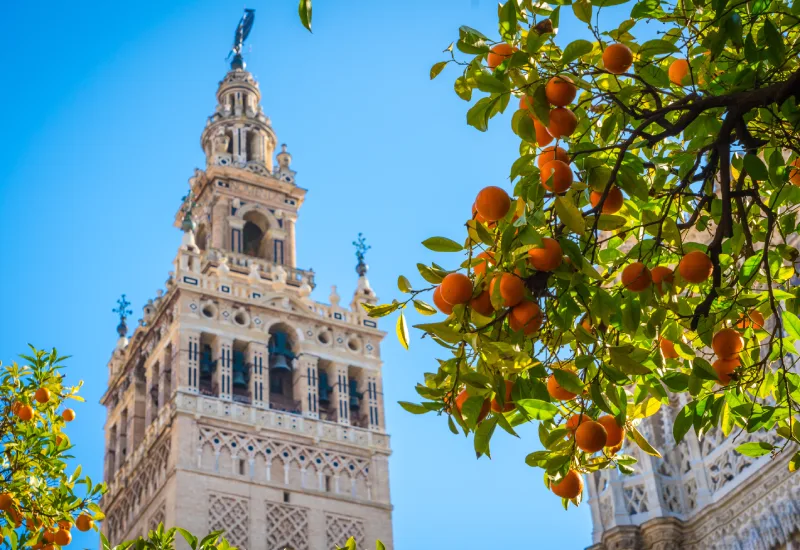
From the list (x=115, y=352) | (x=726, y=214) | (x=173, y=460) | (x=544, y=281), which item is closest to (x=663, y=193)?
(x=726, y=214)

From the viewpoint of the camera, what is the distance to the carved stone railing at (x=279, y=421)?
39.8 meters

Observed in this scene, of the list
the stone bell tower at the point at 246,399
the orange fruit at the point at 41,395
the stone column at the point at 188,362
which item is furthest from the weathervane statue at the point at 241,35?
the orange fruit at the point at 41,395

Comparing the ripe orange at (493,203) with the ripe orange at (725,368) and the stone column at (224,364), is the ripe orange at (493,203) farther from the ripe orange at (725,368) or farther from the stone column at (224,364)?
the stone column at (224,364)

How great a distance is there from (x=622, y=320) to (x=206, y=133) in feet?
153

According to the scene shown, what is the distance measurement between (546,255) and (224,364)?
37052 millimetres

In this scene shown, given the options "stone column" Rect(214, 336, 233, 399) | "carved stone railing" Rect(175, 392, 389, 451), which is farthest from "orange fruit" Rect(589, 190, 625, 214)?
"stone column" Rect(214, 336, 233, 399)

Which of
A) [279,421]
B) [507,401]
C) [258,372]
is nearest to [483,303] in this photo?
[507,401]

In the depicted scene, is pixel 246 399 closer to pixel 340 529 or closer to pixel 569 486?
pixel 340 529

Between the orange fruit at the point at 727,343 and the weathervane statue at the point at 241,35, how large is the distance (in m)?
51.0

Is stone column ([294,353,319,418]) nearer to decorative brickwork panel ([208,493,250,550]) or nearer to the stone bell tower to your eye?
the stone bell tower

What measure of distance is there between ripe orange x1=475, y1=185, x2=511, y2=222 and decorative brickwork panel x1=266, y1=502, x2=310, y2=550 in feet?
112

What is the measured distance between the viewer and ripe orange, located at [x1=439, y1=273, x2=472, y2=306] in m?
4.68

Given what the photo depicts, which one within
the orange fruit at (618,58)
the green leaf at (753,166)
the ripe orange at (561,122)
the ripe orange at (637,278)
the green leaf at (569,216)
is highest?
the orange fruit at (618,58)

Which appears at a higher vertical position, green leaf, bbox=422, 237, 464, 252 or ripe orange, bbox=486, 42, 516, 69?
ripe orange, bbox=486, 42, 516, 69
